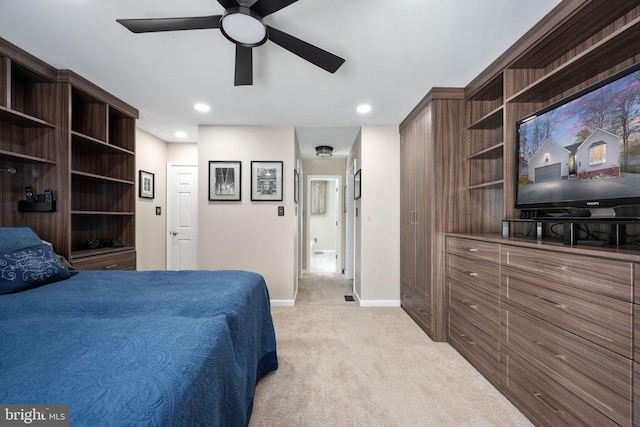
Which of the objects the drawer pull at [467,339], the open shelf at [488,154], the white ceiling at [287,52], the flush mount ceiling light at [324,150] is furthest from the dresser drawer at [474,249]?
the flush mount ceiling light at [324,150]

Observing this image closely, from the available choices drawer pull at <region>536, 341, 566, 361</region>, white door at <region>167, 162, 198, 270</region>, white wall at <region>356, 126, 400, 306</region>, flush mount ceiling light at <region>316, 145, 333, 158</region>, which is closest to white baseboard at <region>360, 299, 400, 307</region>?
white wall at <region>356, 126, 400, 306</region>

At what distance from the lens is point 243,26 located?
5.18 feet

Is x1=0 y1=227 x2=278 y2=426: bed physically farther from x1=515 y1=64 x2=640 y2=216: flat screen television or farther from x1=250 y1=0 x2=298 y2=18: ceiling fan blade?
x1=515 y1=64 x2=640 y2=216: flat screen television

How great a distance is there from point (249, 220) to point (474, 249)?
8.86 feet

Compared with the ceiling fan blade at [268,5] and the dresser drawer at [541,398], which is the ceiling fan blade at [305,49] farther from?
the dresser drawer at [541,398]

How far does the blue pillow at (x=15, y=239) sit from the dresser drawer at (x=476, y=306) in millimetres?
3303

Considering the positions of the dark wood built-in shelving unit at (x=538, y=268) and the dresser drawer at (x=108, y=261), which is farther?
the dresser drawer at (x=108, y=261)

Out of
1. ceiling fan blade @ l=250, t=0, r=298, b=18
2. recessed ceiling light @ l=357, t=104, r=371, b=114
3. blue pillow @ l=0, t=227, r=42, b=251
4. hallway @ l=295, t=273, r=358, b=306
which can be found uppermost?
recessed ceiling light @ l=357, t=104, r=371, b=114

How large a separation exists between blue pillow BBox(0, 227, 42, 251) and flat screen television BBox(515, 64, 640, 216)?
11.7 feet

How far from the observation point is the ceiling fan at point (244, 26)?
1484 mm

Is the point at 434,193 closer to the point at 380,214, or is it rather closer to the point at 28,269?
the point at 380,214

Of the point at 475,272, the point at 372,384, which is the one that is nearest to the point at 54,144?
the point at 372,384

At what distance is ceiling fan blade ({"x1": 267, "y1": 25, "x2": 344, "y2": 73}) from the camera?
1.66 m

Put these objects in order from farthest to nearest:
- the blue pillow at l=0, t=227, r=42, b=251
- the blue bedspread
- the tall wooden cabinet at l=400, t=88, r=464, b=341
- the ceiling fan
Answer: the tall wooden cabinet at l=400, t=88, r=464, b=341 → the blue pillow at l=0, t=227, r=42, b=251 → the ceiling fan → the blue bedspread
